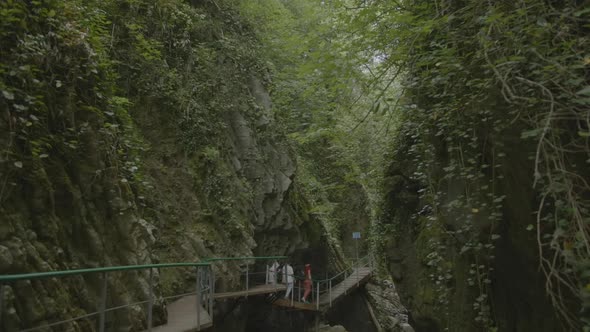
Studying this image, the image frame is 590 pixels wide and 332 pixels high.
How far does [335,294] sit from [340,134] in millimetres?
9474

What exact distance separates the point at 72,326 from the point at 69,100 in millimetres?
2651

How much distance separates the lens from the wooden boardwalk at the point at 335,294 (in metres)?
13.5

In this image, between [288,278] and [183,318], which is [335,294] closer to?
[288,278]

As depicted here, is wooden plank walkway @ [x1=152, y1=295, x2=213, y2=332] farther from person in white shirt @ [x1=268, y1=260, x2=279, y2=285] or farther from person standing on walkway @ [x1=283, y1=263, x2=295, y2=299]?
person standing on walkway @ [x1=283, y1=263, x2=295, y2=299]

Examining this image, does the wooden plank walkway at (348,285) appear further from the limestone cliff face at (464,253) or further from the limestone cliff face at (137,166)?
the limestone cliff face at (464,253)

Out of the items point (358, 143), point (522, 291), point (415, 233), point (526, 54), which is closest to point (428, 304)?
point (415, 233)

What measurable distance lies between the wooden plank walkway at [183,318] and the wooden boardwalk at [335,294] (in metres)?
5.34

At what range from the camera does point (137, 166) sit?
6902 millimetres

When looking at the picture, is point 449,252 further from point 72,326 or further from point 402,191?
point 72,326

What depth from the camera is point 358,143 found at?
22297 millimetres

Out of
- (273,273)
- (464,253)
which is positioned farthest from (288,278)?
(464,253)

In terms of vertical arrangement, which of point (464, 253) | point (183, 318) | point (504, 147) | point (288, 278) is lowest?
point (183, 318)

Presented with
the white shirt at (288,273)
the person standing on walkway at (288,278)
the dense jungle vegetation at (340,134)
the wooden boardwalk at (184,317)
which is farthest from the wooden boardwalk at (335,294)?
the wooden boardwalk at (184,317)

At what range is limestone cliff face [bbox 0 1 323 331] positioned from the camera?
435 centimetres
